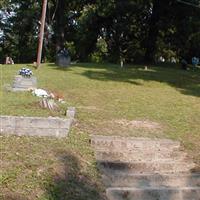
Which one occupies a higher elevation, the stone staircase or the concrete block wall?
the concrete block wall

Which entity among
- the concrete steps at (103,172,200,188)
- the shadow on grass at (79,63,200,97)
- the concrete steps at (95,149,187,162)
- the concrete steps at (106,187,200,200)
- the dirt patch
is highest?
the shadow on grass at (79,63,200,97)

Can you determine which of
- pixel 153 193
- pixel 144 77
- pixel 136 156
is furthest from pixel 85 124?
pixel 144 77

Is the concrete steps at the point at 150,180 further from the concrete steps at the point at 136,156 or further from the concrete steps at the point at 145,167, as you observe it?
the concrete steps at the point at 136,156

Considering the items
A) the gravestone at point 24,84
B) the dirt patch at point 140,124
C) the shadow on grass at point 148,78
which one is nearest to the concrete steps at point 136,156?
the dirt patch at point 140,124

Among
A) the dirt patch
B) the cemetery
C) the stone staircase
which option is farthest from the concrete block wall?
the dirt patch

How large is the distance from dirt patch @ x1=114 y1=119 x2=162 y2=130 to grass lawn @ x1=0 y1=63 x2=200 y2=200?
2 centimetres

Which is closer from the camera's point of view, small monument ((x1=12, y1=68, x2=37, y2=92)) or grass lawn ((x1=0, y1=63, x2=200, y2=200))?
grass lawn ((x1=0, y1=63, x2=200, y2=200))

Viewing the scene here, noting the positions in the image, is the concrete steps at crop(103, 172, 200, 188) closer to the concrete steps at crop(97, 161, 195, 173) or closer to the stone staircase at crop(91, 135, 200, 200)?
the stone staircase at crop(91, 135, 200, 200)

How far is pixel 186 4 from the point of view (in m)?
32.3

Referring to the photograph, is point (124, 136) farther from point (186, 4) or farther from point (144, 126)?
point (186, 4)

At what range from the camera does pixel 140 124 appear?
10305 millimetres

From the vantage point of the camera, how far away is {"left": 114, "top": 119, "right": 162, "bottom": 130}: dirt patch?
10.1 metres

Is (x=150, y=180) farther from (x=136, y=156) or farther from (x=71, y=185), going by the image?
(x=71, y=185)

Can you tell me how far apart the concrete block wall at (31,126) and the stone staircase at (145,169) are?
64cm
